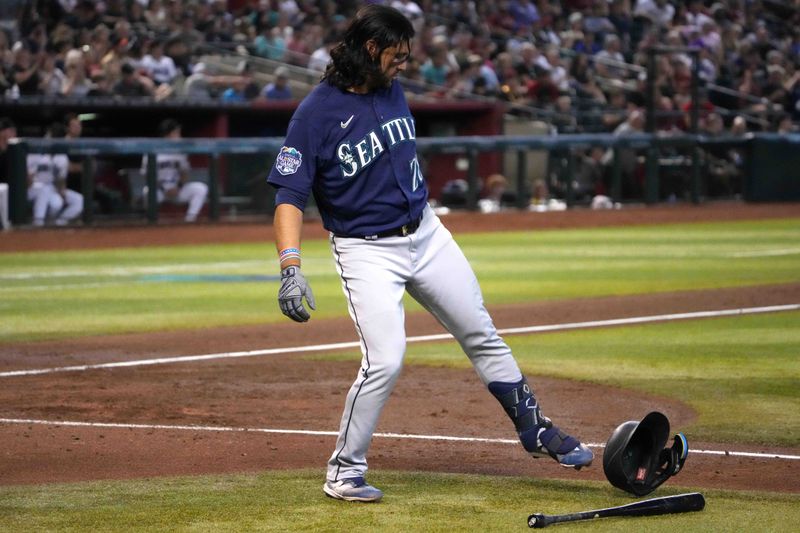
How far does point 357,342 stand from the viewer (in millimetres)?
9891

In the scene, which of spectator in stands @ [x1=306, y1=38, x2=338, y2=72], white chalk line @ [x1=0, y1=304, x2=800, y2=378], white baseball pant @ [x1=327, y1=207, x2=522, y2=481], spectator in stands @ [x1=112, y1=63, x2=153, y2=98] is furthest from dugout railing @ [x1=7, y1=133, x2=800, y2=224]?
white baseball pant @ [x1=327, y1=207, x2=522, y2=481]

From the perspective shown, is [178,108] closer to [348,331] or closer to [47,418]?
[348,331]

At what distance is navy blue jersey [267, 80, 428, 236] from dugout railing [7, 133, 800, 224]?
13.7 metres

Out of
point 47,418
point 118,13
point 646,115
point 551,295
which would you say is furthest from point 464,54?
point 47,418

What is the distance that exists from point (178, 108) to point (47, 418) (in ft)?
46.7

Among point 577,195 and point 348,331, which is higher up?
point 348,331

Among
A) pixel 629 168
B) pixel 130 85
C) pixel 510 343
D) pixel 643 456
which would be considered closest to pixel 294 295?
pixel 643 456

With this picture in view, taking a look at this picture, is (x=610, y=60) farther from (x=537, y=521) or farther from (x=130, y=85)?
(x=537, y=521)

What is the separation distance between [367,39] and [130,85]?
15762 mm

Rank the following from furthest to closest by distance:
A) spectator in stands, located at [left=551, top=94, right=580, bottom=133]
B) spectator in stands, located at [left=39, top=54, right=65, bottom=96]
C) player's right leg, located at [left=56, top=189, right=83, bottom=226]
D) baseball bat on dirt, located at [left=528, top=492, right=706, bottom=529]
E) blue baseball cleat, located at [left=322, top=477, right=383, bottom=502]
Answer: spectator in stands, located at [left=551, top=94, right=580, bottom=133], spectator in stands, located at [left=39, top=54, right=65, bottom=96], player's right leg, located at [left=56, top=189, right=83, bottom=226], blue baseball cleat, located at [left=322, top=477, right=383, bottom=502], baseball bat on dirt, located at [left=528, top=492, right=706, bottom=529]

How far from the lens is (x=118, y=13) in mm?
22297

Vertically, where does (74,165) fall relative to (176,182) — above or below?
above

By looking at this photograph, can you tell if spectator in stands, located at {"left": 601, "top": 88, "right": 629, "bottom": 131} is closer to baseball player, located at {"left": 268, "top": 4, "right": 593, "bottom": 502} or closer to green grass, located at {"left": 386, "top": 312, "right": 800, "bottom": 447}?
green grass, located at {"left": 386, "top": 312, "right": 800, "bottom": 447}

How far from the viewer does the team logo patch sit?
5.09 m
